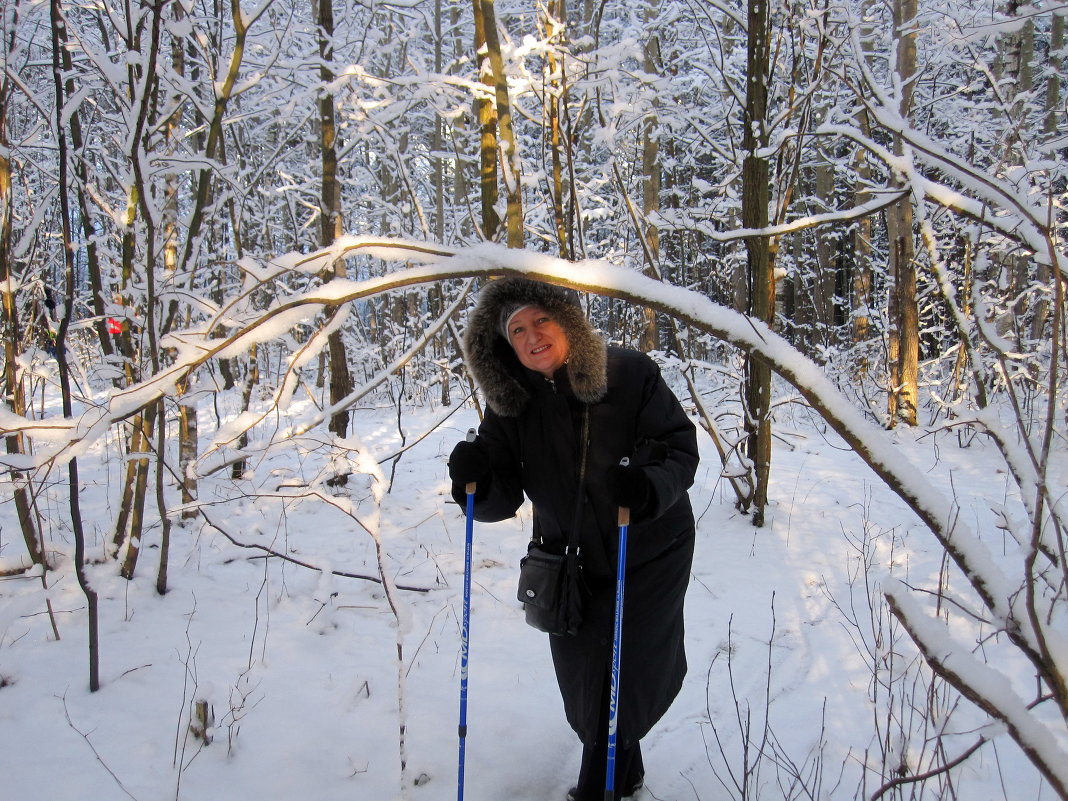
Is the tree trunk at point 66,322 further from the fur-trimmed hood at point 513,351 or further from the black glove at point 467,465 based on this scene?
the fur-trimmed hood at point 513,351

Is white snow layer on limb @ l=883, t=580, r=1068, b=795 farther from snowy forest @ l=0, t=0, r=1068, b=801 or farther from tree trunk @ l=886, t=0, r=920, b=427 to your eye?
tree trunk @ l=886, t=0, r=920, b=427

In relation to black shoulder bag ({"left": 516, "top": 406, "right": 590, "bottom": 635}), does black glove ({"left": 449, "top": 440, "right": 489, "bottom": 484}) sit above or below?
above

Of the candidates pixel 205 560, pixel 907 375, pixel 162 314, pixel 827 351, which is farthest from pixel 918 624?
pixel 827 351

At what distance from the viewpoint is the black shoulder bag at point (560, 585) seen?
208 centimetres

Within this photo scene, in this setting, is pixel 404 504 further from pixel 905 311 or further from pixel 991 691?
pixel 905 311

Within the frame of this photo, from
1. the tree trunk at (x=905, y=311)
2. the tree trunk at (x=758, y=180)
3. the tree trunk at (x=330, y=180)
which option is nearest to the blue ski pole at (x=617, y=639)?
the tree trunk at (x=758, y=180)

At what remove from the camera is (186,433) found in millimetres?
4406

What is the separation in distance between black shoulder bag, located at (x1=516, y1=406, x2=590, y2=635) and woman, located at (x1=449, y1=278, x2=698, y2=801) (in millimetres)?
23

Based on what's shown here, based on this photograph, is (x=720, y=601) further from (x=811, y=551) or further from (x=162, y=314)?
(x=162, y=314)

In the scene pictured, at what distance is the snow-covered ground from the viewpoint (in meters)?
2.26

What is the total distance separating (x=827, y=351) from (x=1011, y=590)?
375 inches

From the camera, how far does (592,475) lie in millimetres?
2125

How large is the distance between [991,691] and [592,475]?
1313 mm

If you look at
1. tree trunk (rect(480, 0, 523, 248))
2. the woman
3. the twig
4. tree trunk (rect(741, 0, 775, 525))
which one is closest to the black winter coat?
the woman
